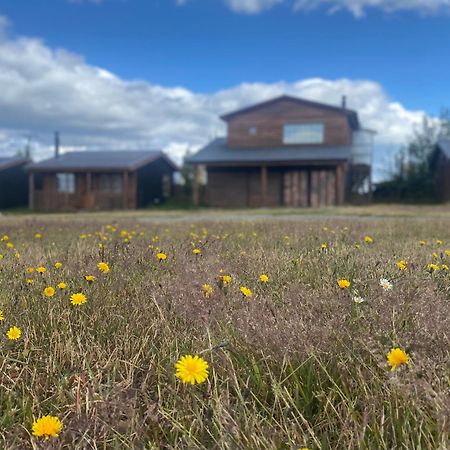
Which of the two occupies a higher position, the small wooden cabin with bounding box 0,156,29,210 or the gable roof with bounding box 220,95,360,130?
the gable roof with bounding box 220,95,360,130

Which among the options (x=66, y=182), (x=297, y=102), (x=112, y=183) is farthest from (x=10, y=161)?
(x=297, y=102)

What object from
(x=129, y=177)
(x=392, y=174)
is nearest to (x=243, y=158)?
(x=129, y=177)

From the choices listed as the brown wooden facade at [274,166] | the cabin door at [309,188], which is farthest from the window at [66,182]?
the cabin door at [309,188]

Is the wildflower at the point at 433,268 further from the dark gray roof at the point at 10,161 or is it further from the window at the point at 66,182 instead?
the dark gray roof at the point at 10,161

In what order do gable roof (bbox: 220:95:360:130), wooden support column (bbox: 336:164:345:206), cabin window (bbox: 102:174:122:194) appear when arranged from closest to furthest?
wooden support column (bbox: 336:164:345:206) < gable roof (bbox: 220:95:360:130) < cabin window (bbox: 102:174:122:194)

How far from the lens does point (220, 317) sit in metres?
2.24

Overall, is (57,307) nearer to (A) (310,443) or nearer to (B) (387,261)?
(A) (310,443)

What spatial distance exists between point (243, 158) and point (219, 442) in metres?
22.8

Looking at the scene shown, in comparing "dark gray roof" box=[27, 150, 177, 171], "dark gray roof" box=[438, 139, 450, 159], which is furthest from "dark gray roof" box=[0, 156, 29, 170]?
"dark gray roof" box=[438, 139, 450, 159]

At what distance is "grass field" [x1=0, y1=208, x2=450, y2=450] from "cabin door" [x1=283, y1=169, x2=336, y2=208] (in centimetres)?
2233

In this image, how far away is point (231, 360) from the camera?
191cm

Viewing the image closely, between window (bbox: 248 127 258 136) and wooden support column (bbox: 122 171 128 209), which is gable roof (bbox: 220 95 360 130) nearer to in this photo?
window (bbox: 248 127 258 136)

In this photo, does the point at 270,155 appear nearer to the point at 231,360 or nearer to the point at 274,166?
the point at 274,166

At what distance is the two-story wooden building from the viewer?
2459 centimetres
